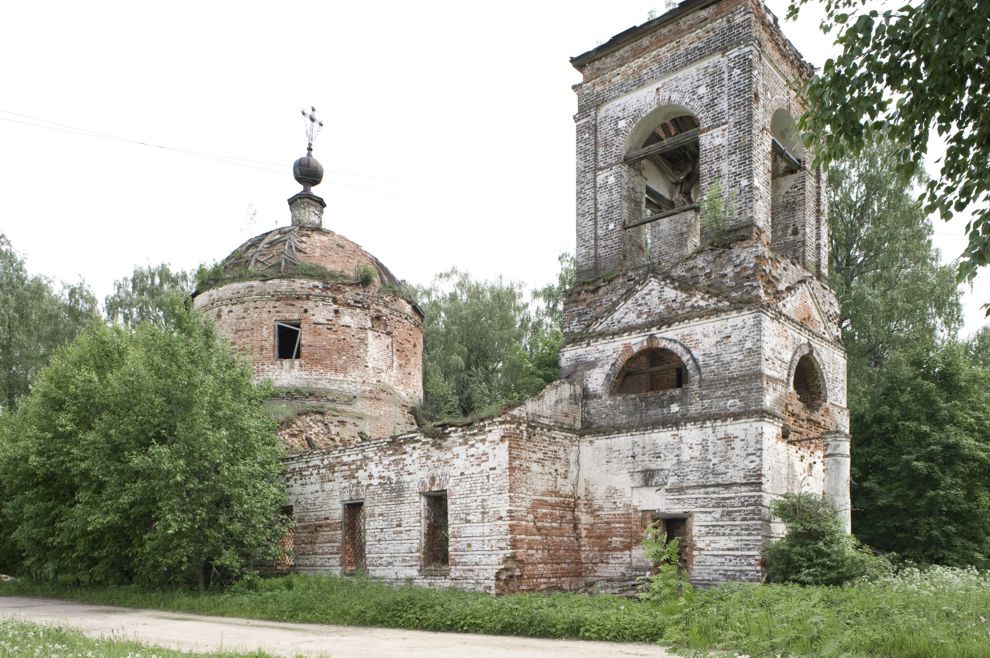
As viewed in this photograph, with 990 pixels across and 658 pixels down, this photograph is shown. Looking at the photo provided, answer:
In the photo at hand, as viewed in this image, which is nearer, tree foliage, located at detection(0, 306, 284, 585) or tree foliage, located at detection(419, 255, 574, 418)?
tree foliage, located at detection(0, 306, 284, 585)

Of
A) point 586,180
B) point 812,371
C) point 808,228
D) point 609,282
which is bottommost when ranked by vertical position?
point 812,371

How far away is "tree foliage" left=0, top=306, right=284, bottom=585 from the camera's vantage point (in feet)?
46.7

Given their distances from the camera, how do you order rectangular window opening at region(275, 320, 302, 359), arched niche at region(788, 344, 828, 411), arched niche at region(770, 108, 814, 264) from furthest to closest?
rectangular window opening at region(275, 320, 302, 359)
arched niche at region(770, 108, 814, 264)
arched niche at region(788, 344, 828, 411)

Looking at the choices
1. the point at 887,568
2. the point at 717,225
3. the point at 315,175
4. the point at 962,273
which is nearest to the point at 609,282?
the point at 717,225

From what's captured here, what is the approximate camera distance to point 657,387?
15.2 m

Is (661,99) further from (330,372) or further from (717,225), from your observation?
(330,372)

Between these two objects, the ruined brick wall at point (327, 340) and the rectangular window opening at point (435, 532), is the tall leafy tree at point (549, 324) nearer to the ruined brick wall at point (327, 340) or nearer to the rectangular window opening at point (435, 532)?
the ruined brick wall at point (327, 340)

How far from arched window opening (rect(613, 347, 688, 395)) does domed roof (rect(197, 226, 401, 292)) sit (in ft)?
27.4

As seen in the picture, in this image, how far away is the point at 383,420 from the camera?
2038cm

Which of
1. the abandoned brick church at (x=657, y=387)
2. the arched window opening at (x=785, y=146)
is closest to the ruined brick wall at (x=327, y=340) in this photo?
the abandoned brick church at (x=657, y=387)

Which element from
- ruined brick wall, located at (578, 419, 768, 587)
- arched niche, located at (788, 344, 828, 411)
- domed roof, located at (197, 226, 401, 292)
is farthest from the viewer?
domed roof, located at (197, 226, 401, 292)

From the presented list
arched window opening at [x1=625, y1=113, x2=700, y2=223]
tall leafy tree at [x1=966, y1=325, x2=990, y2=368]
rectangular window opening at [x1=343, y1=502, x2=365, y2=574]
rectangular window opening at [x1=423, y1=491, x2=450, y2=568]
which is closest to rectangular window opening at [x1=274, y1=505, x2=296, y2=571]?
rectangular window opening at [x1=343, y1=502, x2=365, y2=574]

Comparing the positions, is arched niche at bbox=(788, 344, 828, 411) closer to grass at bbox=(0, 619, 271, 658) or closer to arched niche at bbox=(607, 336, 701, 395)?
arched niche at bbox=(607, 336, 701, 395)

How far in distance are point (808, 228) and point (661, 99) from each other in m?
3.45
